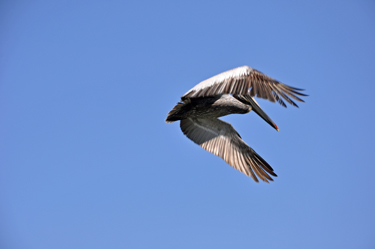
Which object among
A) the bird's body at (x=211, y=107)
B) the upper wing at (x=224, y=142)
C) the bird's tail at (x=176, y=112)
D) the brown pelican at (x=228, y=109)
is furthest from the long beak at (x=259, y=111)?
the bird's tail at (x=176, y=112)

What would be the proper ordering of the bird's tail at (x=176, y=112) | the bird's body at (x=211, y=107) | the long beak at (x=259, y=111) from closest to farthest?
the bird's tail at (x=176, y=112) → the bird's body at (x=211, y=107) → the long beak at (x=259, y=111)

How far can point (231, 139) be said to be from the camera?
34.4 ft

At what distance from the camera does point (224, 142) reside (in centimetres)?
1043

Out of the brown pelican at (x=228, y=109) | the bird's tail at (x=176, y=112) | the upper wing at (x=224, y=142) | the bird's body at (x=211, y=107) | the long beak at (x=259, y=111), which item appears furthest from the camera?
the upper wing at (x=224, y=142)

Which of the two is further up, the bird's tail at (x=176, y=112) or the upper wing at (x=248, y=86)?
the bird's tail at (x=176, y=112)

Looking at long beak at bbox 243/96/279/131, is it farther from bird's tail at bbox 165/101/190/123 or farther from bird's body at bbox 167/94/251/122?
bird's tail at bbox 165/101/190/123

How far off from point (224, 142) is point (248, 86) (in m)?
3.38

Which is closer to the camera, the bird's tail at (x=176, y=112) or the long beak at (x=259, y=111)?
the bird's tail at (x=176, y=112)

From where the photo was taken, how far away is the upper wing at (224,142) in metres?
10.1

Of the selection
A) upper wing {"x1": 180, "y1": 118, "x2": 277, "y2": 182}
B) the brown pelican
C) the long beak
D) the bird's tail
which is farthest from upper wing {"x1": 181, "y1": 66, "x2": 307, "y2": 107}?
upper wing {"x1": 180, "y1": 118, "x2": 277, "y2": 182}

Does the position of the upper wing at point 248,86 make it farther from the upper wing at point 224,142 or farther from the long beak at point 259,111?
the upper wing at point 224,142

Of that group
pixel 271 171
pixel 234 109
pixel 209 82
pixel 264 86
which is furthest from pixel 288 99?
pixel 271 171

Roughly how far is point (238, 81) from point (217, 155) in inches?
124

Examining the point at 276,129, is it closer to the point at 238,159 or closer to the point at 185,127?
the point at 238,159
